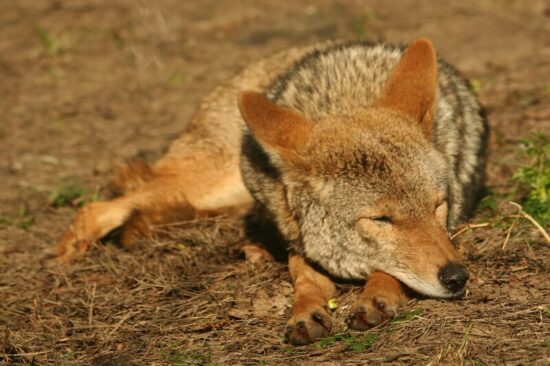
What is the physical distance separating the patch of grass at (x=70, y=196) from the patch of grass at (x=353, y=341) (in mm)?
3377

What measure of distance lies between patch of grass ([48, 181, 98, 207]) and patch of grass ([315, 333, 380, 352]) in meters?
3.38

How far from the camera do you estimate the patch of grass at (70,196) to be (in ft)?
23.1

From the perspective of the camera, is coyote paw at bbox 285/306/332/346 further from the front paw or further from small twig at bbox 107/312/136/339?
small twig at bbox 107/312/136/339

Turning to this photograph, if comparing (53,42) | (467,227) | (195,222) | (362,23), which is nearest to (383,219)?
(467,227)

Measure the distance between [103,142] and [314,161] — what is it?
4250 millimetres

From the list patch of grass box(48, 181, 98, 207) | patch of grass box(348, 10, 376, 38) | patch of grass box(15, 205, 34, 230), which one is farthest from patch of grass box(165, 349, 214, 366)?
patch of grass box(348, 10, 376, 38)

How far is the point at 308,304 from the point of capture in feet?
14.8

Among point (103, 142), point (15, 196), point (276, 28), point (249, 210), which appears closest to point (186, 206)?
point (249, 210)

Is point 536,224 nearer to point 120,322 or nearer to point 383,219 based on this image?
point 383,219

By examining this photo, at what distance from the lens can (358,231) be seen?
14.7 ft

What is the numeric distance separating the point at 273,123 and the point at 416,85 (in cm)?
89

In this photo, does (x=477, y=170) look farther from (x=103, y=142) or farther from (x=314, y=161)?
(x=103, y=142)

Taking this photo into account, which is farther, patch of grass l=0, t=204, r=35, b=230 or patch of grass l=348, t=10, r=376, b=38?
patch of grass l=348, t=10, r=376, b=38

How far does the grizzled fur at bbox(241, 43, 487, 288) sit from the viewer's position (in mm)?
4387
